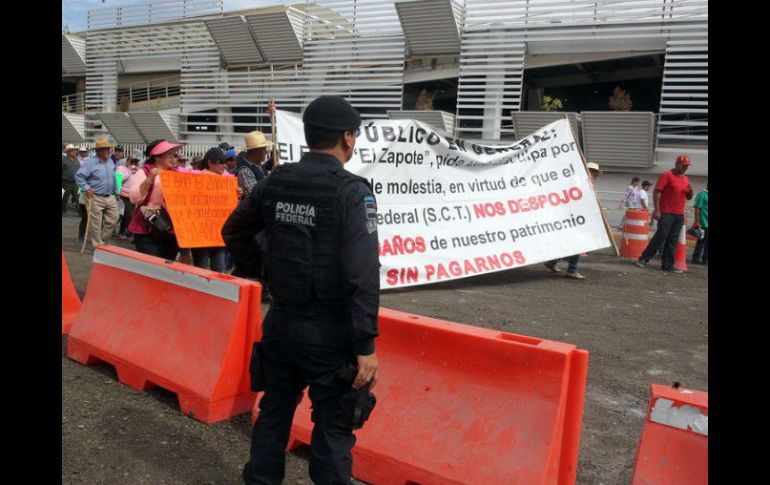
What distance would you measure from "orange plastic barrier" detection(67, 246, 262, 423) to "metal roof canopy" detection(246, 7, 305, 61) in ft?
69.4

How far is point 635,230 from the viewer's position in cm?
1273

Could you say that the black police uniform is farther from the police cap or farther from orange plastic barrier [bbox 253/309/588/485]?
orange plastic barrier [bbox 253/309/588/485]

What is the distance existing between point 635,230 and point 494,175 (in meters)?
5.36

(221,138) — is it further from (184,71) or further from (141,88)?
(141,88)

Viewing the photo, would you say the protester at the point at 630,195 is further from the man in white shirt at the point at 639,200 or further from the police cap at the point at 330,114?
the police cap at the point at 330,114

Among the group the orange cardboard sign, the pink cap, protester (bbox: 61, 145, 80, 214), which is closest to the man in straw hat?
the orange cardboard sign

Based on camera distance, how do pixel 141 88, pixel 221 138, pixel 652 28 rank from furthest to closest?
pixel 141 88
pixel 221 138
pixel 652 28

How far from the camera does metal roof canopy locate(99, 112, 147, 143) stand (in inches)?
1157

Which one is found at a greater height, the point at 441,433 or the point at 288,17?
the point at 288,17

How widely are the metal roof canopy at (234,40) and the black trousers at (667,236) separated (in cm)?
1927
